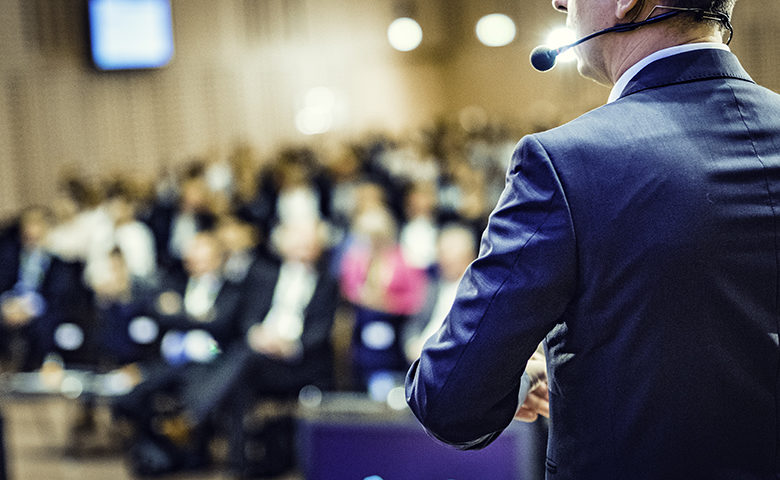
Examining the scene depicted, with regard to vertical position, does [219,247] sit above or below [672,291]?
below

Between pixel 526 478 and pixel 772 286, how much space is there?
1.61 m

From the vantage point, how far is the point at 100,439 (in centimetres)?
618

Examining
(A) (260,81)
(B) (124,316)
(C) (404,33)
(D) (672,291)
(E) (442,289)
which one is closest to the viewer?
(D) (672,291)

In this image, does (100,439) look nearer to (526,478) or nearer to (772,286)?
(526,478)

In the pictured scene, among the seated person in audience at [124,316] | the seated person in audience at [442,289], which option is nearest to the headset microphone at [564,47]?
the seated person in audience at [442,289]

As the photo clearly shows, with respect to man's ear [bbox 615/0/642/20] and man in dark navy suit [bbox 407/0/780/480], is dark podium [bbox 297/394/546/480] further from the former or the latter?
man's ear [bbox 615/0/642/20]

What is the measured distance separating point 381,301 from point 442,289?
429 mm

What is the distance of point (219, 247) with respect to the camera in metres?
5.67

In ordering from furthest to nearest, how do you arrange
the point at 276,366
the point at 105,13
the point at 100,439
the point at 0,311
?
the point at 105,13
the point at 0,311
the point at 100,439
the point at 276,366

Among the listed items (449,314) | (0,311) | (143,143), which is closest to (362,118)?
(143,143)

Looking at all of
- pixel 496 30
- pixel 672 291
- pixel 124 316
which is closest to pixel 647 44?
pixel 672 291

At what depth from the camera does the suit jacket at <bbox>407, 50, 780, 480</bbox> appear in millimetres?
1107

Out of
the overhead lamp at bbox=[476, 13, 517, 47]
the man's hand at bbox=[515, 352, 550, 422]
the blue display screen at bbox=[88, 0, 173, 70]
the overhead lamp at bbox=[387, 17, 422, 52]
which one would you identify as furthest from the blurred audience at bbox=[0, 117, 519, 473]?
the overhead lamp at bbox=[387, 17, 422, 52]

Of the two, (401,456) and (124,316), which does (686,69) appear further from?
(124,316)
